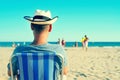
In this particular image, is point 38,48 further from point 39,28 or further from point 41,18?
point 41,18

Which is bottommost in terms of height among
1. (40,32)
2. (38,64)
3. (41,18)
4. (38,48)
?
(38,64)

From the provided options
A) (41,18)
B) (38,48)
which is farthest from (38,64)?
(41,18)

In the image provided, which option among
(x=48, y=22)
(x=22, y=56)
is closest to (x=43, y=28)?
(x=48, y=22)

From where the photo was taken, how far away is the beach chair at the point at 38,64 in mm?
3115

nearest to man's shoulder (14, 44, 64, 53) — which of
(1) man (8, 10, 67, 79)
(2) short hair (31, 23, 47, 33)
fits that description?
(1) man (8, 10, 67, 79)

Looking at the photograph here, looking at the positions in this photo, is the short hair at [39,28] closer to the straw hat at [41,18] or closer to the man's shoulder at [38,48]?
the straw hat at [41,18]

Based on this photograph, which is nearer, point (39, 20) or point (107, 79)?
point (39, 20)

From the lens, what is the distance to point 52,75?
3.18 meters

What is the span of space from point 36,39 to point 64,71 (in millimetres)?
450

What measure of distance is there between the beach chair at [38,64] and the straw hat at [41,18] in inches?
12.5

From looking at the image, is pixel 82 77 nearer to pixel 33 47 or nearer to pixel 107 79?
pixel 107 79

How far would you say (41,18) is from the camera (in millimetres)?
3184

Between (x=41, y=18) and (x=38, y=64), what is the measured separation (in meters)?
0.48

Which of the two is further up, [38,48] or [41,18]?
[41,18]
